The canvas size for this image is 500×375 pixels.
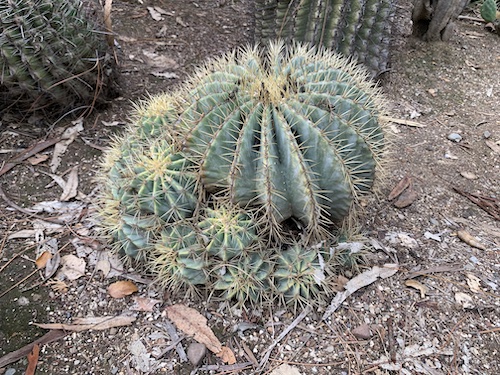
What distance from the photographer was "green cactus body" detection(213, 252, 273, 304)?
5.90 ft

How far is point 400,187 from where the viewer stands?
8.45 feet

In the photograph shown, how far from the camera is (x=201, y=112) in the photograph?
1838 mm

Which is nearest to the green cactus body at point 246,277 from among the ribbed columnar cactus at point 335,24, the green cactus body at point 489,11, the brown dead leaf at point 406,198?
the brown dead leaf at point 406,198

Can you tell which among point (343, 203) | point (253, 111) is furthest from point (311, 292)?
point (253, 111)

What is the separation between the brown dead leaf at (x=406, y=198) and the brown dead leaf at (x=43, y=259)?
5.48 feet

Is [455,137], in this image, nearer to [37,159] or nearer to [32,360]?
[37,159]

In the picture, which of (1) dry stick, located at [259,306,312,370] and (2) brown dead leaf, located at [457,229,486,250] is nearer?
(1) dry stick, located at [259,306,312,370]

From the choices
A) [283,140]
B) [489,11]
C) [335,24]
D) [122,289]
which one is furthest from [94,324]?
[489,11]

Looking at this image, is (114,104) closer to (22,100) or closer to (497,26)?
(22,100)

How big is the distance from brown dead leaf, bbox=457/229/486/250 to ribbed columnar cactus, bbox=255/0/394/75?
1.31m

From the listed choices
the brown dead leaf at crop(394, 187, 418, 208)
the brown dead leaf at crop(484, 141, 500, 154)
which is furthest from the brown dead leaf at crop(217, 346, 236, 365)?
the brown dead leaf at crop(484, 141, 500, 154)

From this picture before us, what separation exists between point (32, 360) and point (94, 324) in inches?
9.5

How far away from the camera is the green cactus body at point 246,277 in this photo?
180 centimetres

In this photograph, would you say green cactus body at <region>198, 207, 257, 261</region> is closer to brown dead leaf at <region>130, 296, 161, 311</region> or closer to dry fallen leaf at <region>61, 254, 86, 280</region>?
brown dead leaf at <region>130, 296, 161, 311</region>
